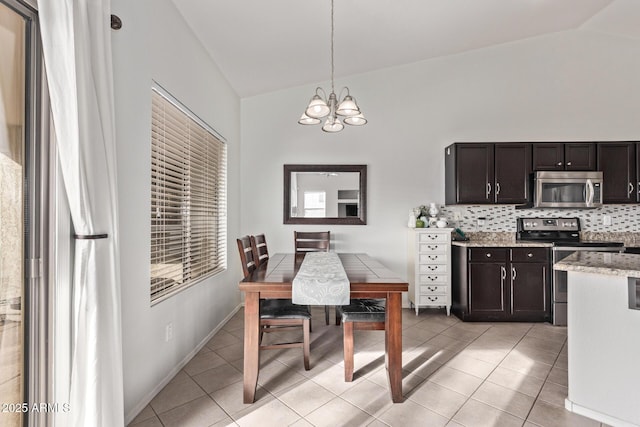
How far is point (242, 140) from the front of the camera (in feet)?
13.9

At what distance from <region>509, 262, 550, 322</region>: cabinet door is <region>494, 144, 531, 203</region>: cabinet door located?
829 mm

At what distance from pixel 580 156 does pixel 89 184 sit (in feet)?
16.0

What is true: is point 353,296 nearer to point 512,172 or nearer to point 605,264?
point 605,264

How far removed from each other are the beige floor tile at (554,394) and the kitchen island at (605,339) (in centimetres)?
8

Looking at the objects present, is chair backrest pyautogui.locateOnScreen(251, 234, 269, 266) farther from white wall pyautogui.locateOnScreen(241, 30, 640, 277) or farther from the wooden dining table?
white wall pyautogui.locateOnScreen(241, 30, 640, 277)

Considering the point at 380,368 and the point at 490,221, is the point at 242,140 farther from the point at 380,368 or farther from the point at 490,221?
the point at 490,221

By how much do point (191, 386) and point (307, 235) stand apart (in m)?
2.06

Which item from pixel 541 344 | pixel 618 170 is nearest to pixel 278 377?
pixel 541 344

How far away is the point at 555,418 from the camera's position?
1.85 m

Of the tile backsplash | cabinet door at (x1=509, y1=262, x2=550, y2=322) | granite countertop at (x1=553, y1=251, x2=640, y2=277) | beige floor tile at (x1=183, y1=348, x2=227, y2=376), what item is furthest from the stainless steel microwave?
beige floor tile at (x1=183, y1=348, x2=227, y2=376)

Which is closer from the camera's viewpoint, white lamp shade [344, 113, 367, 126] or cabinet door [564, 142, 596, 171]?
white lamp shade [344, 113, 367, 126]

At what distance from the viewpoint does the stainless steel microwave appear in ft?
12.0

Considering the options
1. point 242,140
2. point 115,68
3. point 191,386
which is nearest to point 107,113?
point 115,68

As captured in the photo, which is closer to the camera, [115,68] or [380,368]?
[115,68]
